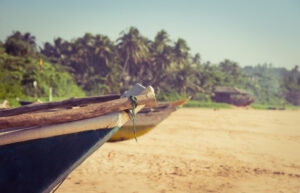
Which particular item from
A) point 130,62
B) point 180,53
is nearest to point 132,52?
point 130,62

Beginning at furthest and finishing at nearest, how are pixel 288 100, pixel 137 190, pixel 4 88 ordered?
pixel 288 100 < pixel 4 88 < pixel 137 190

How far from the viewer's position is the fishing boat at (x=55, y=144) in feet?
6.59

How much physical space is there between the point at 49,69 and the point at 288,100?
A: 162 ft

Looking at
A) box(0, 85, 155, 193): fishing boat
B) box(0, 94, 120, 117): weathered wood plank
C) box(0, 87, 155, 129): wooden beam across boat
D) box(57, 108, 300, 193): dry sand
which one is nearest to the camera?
box(0, 87, 155, 129): wooden beam across boat

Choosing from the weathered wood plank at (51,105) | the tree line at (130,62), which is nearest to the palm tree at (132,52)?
the tree line at (130,62)

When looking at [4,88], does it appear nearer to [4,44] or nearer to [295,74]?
[4,44]

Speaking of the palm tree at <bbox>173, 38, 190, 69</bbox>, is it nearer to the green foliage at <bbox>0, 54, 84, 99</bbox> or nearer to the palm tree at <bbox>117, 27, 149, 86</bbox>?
the palm tree at <bbox>117, 27, 149, 86</bbox>

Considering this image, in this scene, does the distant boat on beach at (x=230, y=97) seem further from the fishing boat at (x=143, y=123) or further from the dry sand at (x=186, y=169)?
the fishing boat at (x=143, y=123)

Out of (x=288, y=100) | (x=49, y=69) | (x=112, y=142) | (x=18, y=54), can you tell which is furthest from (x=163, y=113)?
(x=288, y=100)

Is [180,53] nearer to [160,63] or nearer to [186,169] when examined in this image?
[160,63]

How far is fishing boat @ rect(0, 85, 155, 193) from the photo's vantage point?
2008 millimetres

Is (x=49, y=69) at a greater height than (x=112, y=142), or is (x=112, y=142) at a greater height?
(x=49, y=69)

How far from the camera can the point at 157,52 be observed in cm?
3731

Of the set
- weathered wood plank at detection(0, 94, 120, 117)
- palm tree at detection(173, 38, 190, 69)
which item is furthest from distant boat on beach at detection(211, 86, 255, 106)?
weathered wood plank at detection(0, 94, 120, 117)
